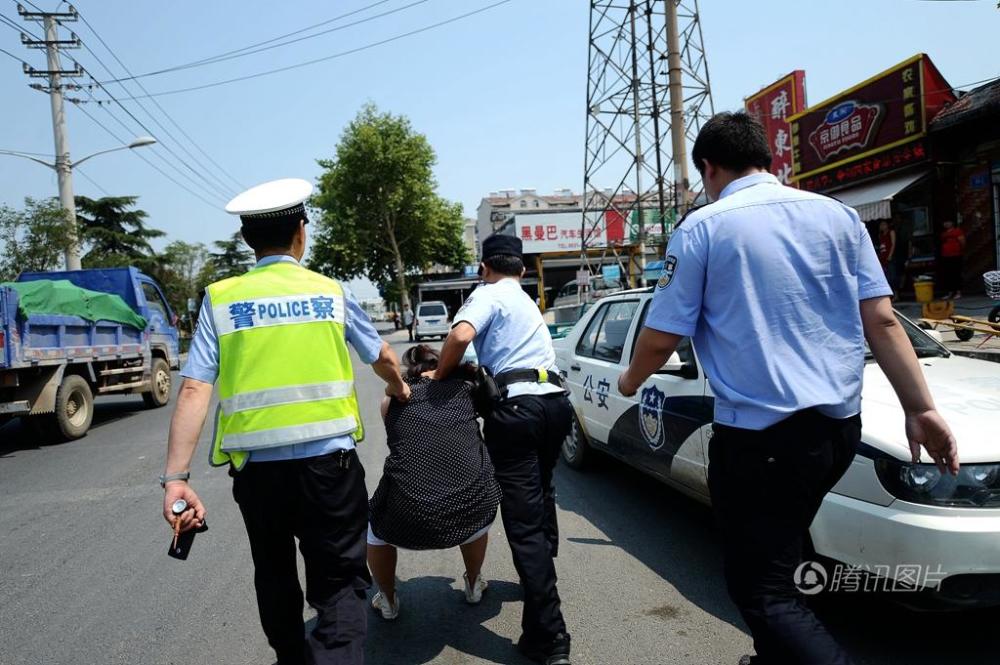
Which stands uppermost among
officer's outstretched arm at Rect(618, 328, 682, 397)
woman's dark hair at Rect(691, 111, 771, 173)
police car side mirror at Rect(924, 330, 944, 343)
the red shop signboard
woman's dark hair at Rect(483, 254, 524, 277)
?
the red shop signboard

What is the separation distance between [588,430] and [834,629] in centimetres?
268

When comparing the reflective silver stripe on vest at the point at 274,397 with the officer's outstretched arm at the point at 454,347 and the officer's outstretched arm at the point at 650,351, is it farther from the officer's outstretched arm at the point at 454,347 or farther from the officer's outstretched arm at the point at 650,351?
the officer's outstretched arm at the point at 650,351

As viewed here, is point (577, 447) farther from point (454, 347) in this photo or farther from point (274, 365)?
point (274, 365)

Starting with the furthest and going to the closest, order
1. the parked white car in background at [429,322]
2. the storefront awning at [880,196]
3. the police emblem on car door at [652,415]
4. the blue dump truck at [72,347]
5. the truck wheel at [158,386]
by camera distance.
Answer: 1. the parked white car in background at [429,322]
2. the storefront awning at [880,196]
3. the truck wheel at [158,386]
4. the blue dump truck at [72,347]
5. the police emblem on car door at [652,415]

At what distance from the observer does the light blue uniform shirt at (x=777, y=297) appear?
187 cm

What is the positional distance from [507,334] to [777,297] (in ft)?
4.48

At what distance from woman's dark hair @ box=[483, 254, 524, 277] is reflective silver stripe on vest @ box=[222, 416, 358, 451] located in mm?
1293

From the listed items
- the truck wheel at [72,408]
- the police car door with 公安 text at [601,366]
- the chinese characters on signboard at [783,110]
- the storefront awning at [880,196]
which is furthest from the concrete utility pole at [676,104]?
the truck wheel at [72,408]

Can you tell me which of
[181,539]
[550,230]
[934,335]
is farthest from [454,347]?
[550,230]

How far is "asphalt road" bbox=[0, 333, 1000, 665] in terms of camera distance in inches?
114

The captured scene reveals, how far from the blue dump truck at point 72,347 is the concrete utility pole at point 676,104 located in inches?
394

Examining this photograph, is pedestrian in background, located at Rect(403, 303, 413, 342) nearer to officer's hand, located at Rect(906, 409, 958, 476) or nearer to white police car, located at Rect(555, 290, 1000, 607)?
white police car, located at Rect(555, 290, 1000, 607)

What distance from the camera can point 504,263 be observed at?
317 cm

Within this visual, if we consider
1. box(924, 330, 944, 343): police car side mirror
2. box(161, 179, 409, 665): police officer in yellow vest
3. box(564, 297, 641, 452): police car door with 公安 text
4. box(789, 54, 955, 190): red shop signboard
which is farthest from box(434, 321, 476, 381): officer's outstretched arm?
box(789, 54, 955, 190): red shop signboard
